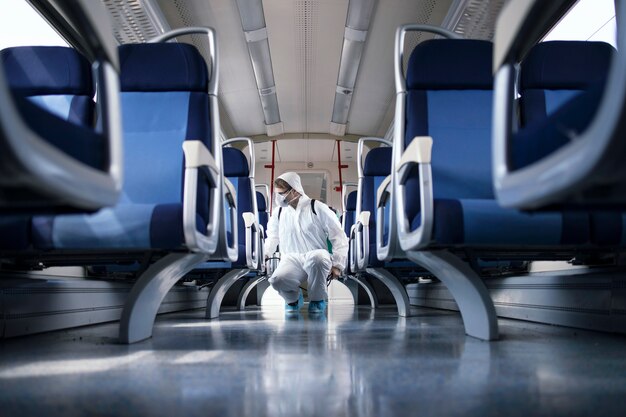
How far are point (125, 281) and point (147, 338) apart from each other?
6.35 feet

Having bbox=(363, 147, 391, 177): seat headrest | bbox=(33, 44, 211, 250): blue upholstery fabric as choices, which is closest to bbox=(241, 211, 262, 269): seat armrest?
bbox=(363, 147, 391, 177): seat headrest

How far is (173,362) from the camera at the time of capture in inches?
76.2

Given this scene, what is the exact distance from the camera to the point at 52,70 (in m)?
2.61

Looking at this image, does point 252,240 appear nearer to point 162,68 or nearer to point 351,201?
point 351,201

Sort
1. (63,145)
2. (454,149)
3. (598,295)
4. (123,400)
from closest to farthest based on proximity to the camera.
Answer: (63,145) → (123,400) → (454,149) → (598,295)

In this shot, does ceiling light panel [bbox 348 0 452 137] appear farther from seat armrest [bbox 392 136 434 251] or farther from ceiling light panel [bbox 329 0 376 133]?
seat armrest [bbox 392 136 434 251]

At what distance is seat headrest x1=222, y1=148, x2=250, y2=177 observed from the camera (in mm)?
5379

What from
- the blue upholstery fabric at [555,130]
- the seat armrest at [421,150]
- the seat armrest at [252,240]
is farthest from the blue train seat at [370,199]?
the blue upholstery fabric at [555,130]

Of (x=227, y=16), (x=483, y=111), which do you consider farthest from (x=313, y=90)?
(x=483, y=111)

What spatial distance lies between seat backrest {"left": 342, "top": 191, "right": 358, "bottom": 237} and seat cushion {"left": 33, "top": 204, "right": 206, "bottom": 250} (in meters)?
4.70

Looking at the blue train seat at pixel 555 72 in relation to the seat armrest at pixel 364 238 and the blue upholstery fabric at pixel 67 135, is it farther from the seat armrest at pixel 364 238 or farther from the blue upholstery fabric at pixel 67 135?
the blue upholstery fabric at pixel 67 135

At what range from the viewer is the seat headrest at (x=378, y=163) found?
5121 millimetres

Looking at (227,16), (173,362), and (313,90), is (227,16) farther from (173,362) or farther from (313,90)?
(173,362)

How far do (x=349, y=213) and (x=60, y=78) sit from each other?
4.55 metres
